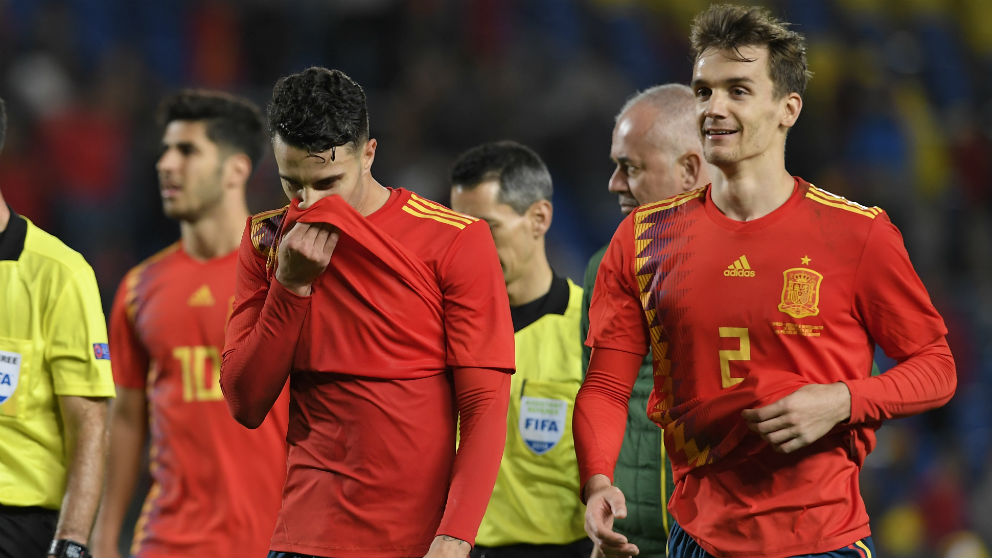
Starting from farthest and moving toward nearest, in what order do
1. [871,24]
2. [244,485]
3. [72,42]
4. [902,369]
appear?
1. [871,24]
2. [72,42]
3. [244,485]
4. [902,369]

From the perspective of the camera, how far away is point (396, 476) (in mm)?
3139

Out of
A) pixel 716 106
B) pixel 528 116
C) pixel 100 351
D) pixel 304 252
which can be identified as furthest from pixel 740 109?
pixel 528 116

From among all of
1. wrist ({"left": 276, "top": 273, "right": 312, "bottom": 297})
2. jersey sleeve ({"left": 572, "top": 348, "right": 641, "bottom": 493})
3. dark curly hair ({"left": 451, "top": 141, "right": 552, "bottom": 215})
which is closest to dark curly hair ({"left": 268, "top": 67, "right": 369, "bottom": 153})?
wrist ({"left": 276, "top": 273, "right": 312, "bottom": 297})

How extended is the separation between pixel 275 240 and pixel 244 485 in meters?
2.01

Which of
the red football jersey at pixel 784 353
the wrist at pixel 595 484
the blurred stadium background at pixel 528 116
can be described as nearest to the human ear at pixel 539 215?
the red football jersey at pixel 784 353

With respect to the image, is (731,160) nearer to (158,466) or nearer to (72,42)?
(158,466)

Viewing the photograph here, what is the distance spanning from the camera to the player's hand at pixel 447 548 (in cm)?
295

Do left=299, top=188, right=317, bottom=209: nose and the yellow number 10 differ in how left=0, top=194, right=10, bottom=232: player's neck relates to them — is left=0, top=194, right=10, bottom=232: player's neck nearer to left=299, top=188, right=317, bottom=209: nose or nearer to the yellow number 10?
left=299, top=188, right=317, bottom=209: nose

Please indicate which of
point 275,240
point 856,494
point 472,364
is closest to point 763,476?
point 856,494

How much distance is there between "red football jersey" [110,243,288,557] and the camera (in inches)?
195

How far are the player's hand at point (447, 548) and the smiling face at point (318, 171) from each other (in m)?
0.84

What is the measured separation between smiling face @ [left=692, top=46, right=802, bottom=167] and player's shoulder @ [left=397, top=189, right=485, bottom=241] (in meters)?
0.64

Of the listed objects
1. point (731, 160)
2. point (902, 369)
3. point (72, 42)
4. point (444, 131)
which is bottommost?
point (902, 369)

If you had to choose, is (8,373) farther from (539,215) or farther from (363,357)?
(539,215)
